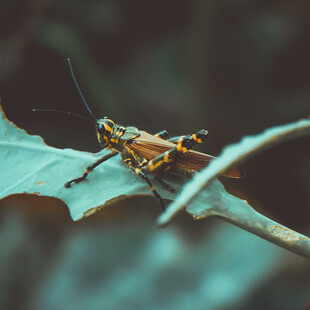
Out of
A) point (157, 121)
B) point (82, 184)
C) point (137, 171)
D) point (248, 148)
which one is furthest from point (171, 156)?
point (157, 121)

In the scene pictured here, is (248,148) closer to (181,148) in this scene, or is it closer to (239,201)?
(239,201)

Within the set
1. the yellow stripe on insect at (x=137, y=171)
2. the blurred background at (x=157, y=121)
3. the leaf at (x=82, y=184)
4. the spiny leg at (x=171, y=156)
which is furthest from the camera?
the blurred background at (x=157, y=121)

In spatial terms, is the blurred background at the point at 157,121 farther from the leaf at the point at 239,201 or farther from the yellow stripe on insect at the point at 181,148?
the leaf at the point at 239,201

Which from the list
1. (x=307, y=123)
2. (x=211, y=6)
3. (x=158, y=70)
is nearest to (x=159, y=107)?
(x=158, y=70)

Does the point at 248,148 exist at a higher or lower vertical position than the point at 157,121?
higher

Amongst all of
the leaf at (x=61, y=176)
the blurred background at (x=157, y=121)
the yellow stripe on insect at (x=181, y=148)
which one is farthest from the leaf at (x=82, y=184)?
the blurred background at (x=157, y=121)

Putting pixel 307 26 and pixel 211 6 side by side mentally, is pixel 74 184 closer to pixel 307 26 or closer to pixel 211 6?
pixel 211 6
